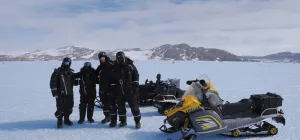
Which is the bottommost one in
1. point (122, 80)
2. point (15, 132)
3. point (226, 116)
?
point (15, 132)

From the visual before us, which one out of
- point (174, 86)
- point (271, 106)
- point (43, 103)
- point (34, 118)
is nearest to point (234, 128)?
point (271, 106)

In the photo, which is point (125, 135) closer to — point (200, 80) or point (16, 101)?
point (200, 80)

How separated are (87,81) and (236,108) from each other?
3677 millimetres

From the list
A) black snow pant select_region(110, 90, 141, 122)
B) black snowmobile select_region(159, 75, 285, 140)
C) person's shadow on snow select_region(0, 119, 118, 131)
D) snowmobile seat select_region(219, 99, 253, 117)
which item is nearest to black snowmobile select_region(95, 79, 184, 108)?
person's shadow on snow select_region(0, 119, 118, 131)

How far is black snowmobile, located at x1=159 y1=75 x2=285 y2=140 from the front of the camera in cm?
553

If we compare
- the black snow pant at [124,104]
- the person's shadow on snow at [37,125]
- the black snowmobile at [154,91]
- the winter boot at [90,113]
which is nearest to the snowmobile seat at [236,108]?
the black snow pant at [124,104]

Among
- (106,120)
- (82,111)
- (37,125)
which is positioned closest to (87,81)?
(82,111)

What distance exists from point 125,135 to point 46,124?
246 centimetres

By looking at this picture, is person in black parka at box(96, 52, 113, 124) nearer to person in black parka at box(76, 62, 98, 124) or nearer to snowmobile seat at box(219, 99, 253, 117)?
person in black parka at box(76, 62, 98, 124)

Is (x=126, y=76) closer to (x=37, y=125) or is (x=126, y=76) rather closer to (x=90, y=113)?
(x=90, y=113)

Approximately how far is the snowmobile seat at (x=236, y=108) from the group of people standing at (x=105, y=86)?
2.07m

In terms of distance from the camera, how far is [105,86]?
705 cm

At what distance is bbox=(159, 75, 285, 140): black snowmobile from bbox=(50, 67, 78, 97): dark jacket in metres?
2.72

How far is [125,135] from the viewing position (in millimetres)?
6418
